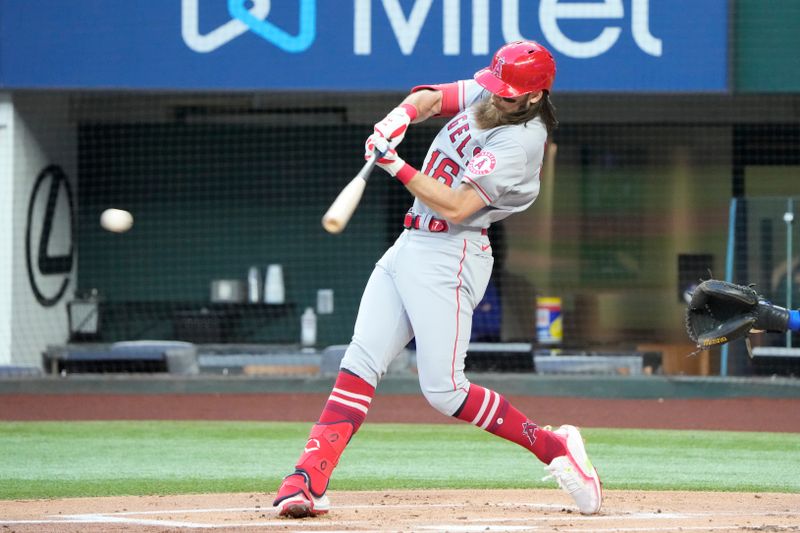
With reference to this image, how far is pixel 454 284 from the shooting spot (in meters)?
4.46

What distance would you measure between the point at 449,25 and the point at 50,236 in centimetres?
413

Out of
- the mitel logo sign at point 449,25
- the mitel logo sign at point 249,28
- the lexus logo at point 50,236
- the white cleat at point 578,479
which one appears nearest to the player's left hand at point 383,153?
the white cleat at point 578,479

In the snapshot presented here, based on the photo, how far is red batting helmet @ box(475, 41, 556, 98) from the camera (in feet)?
14.3

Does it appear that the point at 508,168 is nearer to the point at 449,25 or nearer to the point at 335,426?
the point at 335,426

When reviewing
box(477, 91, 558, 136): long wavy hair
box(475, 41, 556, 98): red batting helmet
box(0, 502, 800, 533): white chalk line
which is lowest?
box(0, 502, 800, 533): white chalk line

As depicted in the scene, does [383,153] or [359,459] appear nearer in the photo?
[383,153]

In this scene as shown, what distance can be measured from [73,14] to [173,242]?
2557 millimetres

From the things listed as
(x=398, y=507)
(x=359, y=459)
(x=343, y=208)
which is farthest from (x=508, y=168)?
(x=359, y=459)

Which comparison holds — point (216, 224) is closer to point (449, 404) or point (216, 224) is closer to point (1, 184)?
point (1, 184)

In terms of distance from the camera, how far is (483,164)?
168 inches

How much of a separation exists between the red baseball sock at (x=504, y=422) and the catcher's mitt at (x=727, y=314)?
660 mm

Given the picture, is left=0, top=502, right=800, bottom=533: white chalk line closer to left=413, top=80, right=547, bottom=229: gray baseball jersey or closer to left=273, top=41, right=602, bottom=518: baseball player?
left=273, top=41, right=602, bottom=518: baseball player

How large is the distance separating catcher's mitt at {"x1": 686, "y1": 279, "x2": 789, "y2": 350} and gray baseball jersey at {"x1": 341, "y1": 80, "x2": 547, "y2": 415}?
2.43 feet

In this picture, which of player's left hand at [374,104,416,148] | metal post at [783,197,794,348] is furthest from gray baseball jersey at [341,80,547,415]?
metal post at [783,197,794,348]
